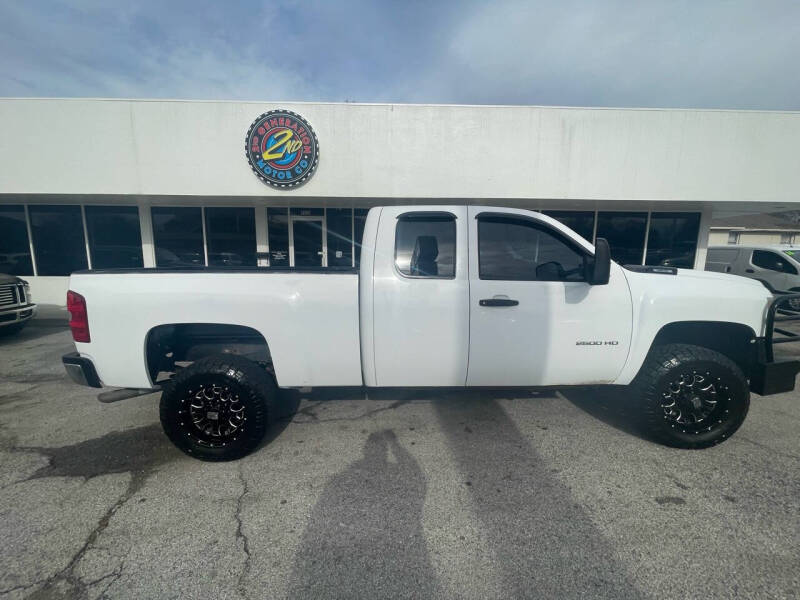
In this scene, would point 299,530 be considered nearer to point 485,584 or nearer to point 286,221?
point 485,584

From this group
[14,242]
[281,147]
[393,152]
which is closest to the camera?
[281,147]

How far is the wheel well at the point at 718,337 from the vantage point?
304 centimetres

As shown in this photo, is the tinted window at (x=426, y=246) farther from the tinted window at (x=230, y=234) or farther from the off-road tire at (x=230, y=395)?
the tinted window at (x=230, y=234)

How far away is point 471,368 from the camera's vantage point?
9.48ft

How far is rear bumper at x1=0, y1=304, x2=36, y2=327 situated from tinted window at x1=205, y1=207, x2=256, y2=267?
4.54 metres

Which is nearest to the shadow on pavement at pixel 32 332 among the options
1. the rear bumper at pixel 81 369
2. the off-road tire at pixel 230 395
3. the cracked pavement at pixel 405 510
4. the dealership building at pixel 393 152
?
the dealership building at pixel 393 152

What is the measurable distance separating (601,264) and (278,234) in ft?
32.6

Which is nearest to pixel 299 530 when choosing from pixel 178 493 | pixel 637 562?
pixel 178 493

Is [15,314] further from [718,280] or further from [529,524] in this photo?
[718,280]

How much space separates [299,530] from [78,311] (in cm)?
241

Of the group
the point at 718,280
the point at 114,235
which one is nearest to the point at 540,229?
the point at 718,280

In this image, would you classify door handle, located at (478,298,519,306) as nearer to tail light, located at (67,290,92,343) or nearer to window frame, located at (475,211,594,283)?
window frame, located at (475,211,594,283)

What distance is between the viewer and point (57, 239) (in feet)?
35.2

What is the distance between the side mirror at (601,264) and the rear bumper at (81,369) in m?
4.02
